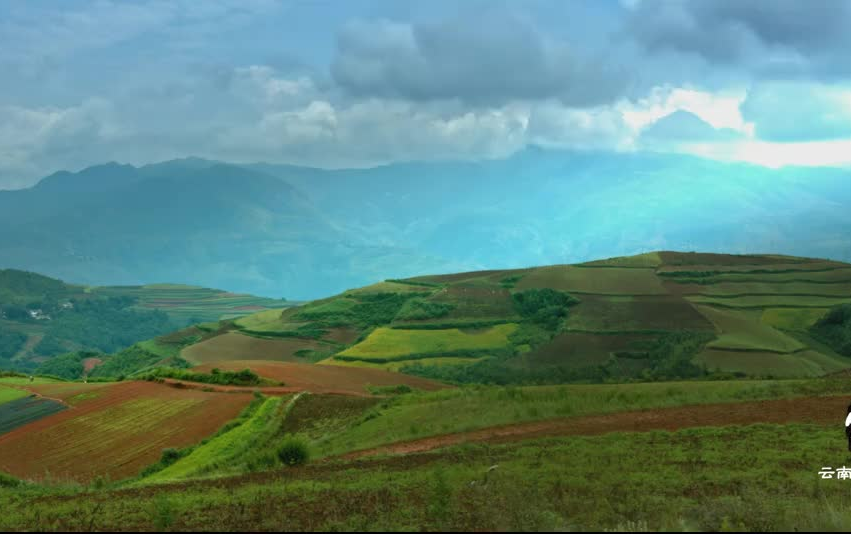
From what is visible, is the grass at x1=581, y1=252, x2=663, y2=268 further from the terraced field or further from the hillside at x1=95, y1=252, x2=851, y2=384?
the terraced field

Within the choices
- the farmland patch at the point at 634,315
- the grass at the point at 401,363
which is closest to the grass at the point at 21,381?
the grass at the point at 401,363

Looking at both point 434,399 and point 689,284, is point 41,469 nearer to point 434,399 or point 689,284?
point 434,399

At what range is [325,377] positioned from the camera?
70.1m

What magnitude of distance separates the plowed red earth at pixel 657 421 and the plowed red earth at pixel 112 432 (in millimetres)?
16824

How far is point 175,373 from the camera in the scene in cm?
6438

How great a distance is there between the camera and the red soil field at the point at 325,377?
63.2 meters

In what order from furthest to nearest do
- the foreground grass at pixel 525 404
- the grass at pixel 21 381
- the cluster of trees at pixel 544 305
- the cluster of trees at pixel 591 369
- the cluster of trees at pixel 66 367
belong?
the cluster of trees at pixel 66 367 → the cluster of trees at pixel 544 305 → the cluster of trees at pixel 591 369 → the grass at pixel 21 381 → the foreground grass at pixel 525 404

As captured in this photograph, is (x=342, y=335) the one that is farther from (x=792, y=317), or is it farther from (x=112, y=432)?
(x=112, y=432)

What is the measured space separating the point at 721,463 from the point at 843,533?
1080 cm

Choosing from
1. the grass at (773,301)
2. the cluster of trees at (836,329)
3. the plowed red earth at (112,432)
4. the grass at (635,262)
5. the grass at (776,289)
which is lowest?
the plowed red earth at (112,432)

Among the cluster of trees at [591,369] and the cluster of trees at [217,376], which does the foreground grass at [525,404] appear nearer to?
the cluster of trees at [217,376]

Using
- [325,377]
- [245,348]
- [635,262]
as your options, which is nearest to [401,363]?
[325,377]

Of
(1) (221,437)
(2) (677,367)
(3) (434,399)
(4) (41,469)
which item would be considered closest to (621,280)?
(2) (677,367)

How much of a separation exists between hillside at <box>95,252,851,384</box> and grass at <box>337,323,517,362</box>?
272 millimetres
